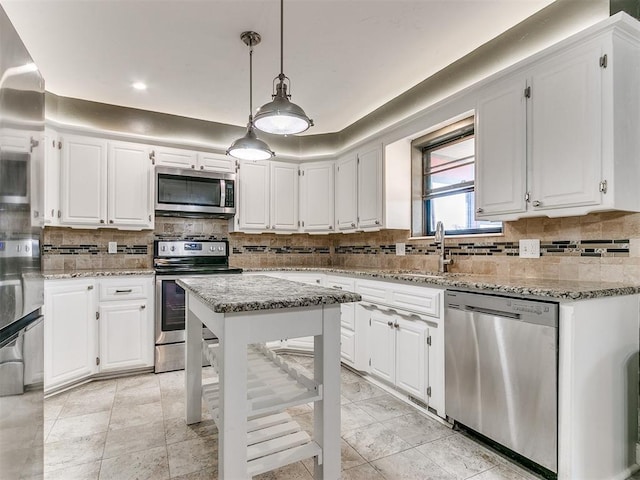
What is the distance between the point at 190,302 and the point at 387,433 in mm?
1425

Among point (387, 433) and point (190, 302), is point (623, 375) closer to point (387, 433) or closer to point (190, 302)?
point (387, 433)

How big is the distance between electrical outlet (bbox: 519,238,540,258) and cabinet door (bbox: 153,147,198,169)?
10.2 ft

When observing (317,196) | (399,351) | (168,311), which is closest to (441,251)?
(399,351)

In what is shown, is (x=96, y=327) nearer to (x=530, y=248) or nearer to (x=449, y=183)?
(x=449, y=183)

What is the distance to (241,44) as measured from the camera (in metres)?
2.54

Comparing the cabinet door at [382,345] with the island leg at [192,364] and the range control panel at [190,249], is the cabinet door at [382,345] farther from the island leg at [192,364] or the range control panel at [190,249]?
the range control panel at [190,249]

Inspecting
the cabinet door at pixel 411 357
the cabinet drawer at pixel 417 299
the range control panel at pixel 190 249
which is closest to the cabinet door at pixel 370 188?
the cabinet drawer at pixel 417 299

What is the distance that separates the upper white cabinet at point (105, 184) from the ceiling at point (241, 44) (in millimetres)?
503

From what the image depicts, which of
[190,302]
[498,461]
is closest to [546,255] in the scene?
[498,461]

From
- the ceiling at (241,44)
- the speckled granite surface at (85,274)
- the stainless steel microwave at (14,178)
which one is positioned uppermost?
the ceiling at (241,44)

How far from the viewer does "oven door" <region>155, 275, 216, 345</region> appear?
3.25 meters

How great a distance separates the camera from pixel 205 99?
345cm

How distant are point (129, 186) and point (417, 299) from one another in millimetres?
2890

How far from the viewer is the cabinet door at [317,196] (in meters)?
4.17
